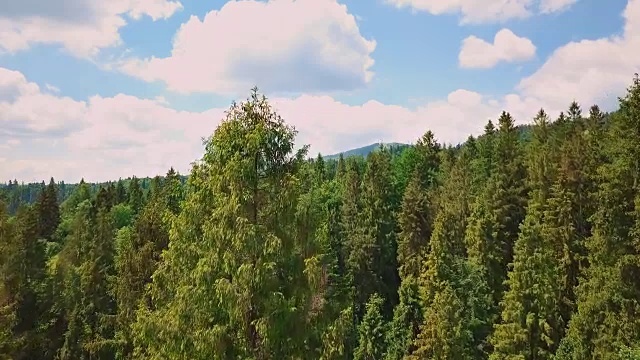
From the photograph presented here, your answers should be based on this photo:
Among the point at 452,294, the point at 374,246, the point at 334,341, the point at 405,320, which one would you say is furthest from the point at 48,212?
the point at 334,341

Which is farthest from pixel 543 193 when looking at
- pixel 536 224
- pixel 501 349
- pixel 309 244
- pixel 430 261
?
pixel 309 244

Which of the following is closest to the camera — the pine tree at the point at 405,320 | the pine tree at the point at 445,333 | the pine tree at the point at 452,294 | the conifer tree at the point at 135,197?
the pine tree at the point at 445,333

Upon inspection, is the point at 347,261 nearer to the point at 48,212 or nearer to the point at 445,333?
the point at 445,333

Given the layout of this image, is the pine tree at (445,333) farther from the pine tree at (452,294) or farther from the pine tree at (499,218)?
the pine tree at (499,218)

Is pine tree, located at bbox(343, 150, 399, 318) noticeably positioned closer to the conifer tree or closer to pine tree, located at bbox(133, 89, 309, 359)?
pine tree, located at bbox(133, 89, 309, 359)

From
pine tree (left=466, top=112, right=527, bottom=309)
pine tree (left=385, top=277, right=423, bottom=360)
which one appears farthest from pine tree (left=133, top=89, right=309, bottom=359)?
pine tree (left=385, top=277, right=423, bottom=360)

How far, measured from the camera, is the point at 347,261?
52.0 m

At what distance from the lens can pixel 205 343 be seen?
10.3 metres

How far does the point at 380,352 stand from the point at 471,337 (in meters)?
11.6

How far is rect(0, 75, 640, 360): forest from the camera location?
35.2 feet

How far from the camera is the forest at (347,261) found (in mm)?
10734

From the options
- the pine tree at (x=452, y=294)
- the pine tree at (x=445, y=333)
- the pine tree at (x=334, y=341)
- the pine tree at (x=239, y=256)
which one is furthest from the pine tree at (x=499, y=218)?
the pine tree at (x=239, y=256)

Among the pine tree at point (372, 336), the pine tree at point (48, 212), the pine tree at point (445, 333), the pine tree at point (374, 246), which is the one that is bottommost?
the pine tree at point (372, 336)

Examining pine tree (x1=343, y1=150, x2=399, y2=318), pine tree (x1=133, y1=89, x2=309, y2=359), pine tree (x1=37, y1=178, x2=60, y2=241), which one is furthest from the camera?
pine tree (x1=37, y1=178, x2=60, y2=241)
